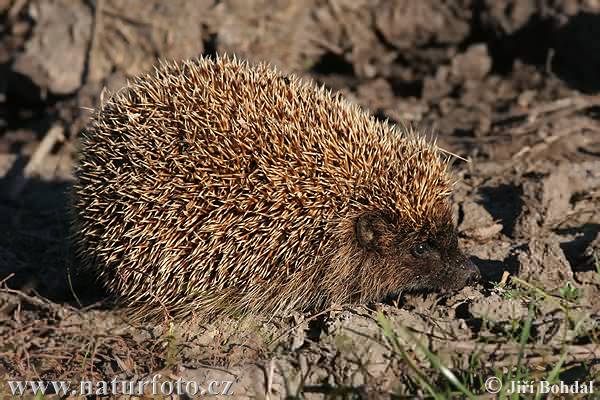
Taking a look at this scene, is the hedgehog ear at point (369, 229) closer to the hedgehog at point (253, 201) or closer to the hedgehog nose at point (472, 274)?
the hedgehog at point (253, 201)

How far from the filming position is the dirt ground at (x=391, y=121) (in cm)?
476

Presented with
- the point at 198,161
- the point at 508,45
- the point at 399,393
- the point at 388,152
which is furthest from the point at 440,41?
the point at 399,393

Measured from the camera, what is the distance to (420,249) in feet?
18.9

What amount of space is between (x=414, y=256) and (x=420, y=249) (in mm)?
75

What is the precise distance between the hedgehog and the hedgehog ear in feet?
0.04

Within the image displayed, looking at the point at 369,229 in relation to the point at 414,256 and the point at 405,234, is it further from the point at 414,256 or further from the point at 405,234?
the point at 414,256

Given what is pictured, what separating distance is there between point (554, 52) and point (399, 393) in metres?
6.22

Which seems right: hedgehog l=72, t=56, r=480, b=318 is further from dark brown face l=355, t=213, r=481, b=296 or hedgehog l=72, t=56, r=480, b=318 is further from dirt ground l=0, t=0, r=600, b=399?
dirt ground l=0, t=0, r=600, b=399

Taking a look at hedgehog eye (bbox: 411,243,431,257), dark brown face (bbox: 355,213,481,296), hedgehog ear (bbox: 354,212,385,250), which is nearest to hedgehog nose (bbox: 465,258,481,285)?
dark brown face (bbox: 355,213,481,296)

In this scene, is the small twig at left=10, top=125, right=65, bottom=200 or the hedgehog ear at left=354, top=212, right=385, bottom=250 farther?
the small twig at left=10, top=125, right=65, bottom=200

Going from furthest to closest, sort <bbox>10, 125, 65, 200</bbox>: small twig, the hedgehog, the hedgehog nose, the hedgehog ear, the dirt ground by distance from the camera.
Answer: <bbox>10, 125, 65, 200</bbox>: small twig < the hedgehog ear < the hedgehog nose < the hedgehog < the dirt ground

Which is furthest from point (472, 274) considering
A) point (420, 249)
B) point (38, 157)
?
point (38, 157)

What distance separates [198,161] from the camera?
17.6ft

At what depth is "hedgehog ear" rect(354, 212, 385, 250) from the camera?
566cm
